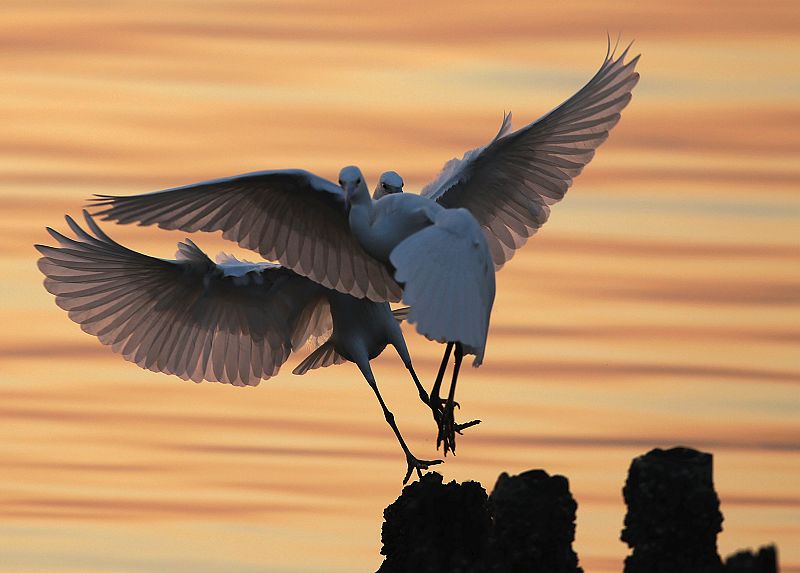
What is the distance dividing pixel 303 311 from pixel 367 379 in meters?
1.78

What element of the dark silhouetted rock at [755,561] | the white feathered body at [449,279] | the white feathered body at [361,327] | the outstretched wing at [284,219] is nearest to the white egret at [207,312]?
the white feathered body at [361,327]

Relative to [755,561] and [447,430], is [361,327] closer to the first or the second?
[447,430]

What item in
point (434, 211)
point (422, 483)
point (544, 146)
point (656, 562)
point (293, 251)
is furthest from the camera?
point (544, 146)

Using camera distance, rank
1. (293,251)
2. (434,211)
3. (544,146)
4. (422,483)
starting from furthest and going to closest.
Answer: (544,146) → (293,251) → (434,211) → (422,483)

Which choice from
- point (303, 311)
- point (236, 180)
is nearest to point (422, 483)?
point (236, 180)

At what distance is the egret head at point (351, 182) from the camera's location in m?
31.4

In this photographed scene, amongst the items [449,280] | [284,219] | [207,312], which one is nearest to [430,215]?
[449,280]

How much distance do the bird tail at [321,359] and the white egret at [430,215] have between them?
Answer: 2955 mm

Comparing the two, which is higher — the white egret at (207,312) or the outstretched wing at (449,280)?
→ the white egret at (207,312)

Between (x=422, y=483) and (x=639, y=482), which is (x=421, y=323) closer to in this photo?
(x=422, y=483)

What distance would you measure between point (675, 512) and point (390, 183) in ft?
36.4

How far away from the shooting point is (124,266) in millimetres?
35250

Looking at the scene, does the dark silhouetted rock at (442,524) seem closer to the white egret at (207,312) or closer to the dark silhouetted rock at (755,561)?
the dark silhouetted rock at (755,561)

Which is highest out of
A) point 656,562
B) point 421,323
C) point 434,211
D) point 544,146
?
point 544,146
